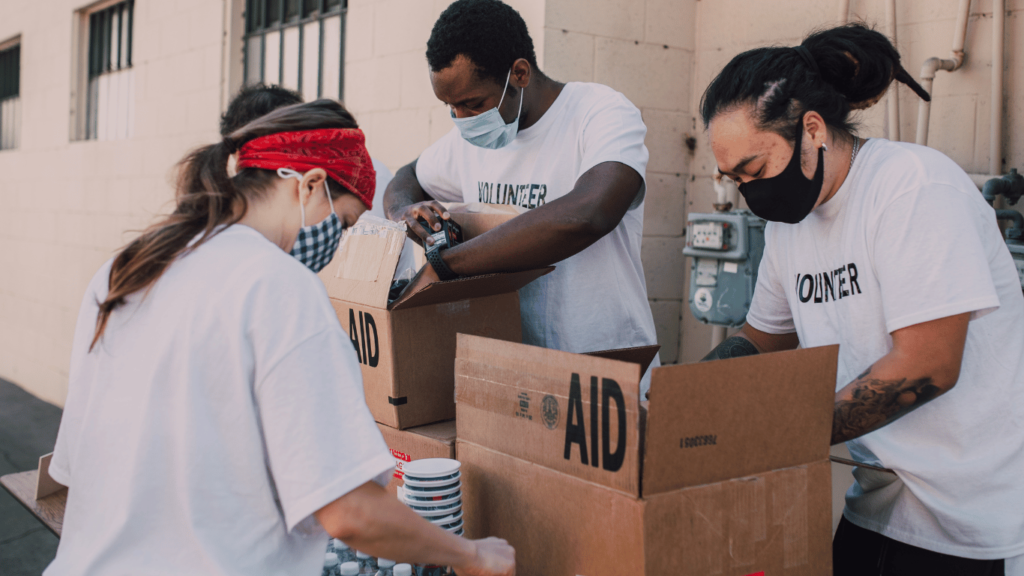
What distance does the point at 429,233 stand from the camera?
1853mm

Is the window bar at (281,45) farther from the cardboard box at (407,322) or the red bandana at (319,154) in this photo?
the red bandana at (319,154)

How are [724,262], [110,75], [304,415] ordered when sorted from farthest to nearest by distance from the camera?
[110,75] → [724,262] → [304,415]

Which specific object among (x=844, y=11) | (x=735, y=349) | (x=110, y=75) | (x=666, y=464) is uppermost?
(x=110, y=75)

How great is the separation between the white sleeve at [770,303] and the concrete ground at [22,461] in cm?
376

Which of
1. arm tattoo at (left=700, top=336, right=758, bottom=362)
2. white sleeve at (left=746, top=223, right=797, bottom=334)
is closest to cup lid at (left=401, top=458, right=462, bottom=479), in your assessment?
arm tattoo at (left=700, top=336, right=758, bottom=362)

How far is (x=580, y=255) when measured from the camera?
1924 mm

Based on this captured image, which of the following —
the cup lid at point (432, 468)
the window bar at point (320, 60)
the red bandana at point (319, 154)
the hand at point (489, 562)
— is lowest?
the hand at point (489, 562)

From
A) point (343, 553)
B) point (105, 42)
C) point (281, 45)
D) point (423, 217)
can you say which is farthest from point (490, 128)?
point (105, 42)

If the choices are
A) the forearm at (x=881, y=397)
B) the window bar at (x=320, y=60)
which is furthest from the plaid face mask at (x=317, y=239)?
the window bar at (x=320, y=60)

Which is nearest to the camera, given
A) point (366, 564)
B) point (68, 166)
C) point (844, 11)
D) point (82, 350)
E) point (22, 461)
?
point (82, 350)

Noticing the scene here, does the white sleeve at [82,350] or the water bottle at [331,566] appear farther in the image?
the water bottle at [331,566]

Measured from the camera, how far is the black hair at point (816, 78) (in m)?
1.42

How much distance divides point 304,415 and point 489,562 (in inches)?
15.5

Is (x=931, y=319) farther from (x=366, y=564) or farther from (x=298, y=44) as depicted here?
(x=298, y=44)
